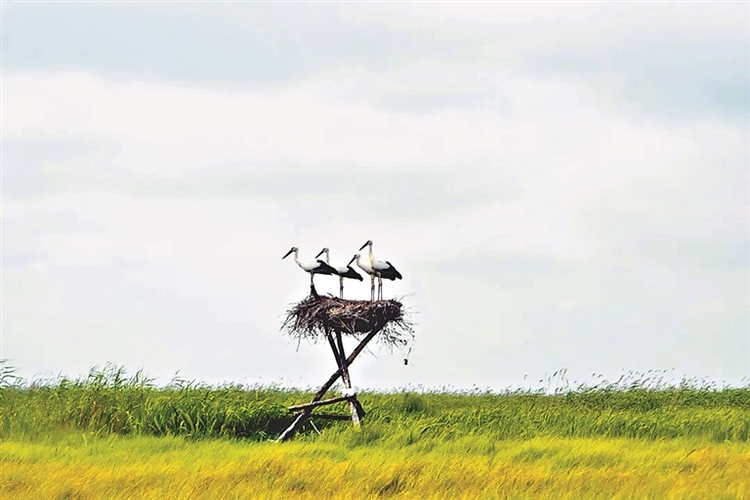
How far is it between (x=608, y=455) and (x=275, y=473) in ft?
17.5

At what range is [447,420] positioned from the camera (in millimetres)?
19266

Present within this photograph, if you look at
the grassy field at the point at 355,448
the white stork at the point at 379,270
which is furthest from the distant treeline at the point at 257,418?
the white stork at the point at 379,270

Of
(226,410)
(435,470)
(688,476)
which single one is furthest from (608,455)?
(226,410)

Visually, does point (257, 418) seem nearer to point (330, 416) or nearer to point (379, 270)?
point (330, 416)

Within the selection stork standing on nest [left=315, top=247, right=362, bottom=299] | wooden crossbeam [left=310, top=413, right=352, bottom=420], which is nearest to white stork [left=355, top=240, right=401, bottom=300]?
stork standing on nest [left=315, top=247, right=362, bottom=299]

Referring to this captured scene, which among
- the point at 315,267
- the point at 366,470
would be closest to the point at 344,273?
the point at 315,267

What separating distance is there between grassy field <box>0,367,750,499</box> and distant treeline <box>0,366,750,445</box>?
0.04 m

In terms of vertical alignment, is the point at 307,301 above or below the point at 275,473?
above

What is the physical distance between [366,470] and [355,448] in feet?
12.5

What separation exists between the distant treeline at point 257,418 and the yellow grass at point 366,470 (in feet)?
4.60

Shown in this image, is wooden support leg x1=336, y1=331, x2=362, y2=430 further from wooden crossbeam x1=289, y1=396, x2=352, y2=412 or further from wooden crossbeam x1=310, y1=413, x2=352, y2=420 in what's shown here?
wooden crossbeam x1=310, y1=413, x2=352, y2=420

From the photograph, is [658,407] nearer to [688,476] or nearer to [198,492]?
[688,476]

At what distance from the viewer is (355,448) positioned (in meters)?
16.0

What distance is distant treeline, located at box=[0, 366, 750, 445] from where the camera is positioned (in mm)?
18016
